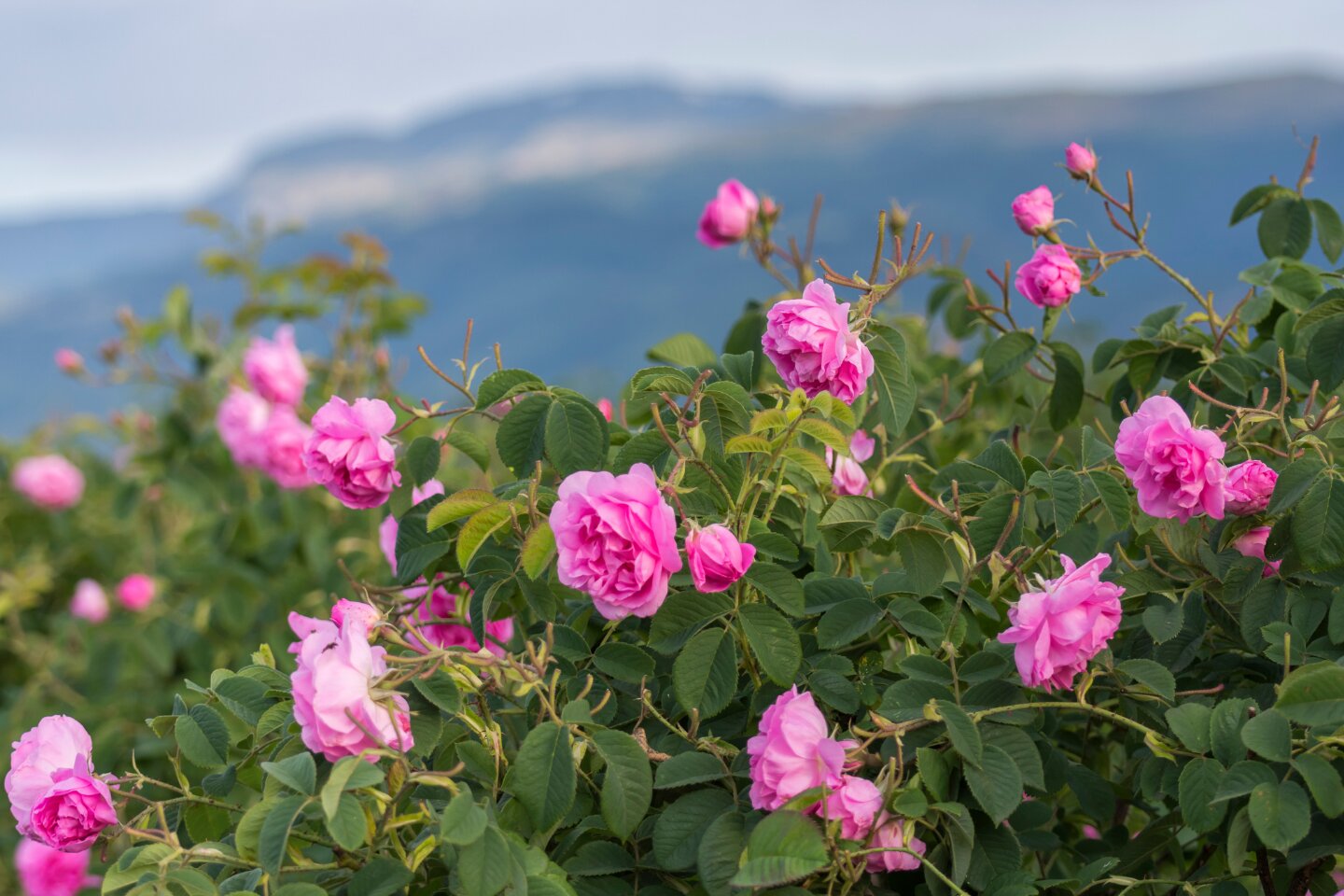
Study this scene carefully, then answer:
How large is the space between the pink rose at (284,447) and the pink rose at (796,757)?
174cm

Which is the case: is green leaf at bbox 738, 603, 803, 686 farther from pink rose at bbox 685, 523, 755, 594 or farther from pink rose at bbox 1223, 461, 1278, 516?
pink rose at bbox 1223, 461, 1278, 516

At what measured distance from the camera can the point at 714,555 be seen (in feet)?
3.01

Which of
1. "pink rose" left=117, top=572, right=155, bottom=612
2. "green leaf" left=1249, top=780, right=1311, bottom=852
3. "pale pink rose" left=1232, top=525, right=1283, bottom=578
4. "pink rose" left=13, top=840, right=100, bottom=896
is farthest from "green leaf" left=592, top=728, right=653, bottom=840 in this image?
"pink rose" left=117, top=572, right=155, bottom=612

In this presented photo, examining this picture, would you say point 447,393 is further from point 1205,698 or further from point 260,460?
point 260,460

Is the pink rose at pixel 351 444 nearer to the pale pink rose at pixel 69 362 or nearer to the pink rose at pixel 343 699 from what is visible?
the pink rose at pixel 343 699

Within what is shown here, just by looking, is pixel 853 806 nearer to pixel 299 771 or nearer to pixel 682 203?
pixel 299 771

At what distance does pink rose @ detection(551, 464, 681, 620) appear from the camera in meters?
0.89

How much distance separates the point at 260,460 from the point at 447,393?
132 centimetres

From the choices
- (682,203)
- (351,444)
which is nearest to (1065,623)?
(351,444)

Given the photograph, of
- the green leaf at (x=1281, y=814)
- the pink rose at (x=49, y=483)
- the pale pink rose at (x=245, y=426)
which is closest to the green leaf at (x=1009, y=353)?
the green leaf at (x=1281, y=814)

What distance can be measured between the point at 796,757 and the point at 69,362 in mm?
2756

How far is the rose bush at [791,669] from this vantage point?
2.92 feet

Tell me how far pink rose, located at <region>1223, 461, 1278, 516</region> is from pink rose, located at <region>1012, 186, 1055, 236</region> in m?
0.42

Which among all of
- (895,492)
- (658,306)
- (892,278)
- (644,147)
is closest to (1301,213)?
(895,492)
